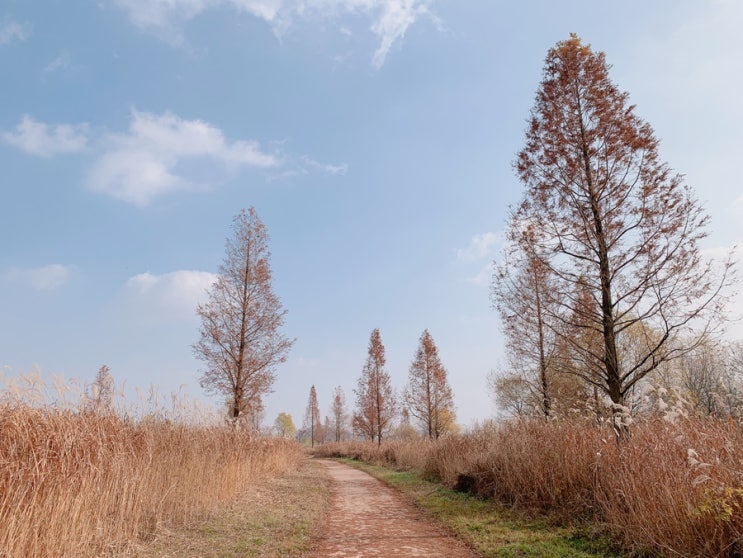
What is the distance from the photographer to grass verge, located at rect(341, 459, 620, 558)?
5.41m

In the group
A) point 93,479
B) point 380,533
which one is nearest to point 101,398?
point 93,479

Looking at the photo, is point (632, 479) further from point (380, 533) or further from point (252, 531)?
point (252, 531)

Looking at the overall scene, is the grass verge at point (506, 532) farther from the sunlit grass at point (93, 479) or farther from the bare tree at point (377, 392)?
the bare tree at point (377, 392)

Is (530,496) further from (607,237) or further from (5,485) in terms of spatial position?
(5,485)

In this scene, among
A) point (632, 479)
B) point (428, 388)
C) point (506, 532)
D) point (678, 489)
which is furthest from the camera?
point (428, 388)

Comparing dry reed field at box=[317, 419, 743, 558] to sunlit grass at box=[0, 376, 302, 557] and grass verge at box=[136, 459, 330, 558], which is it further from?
sunlit grass at box=[0, 376, 302, 557]

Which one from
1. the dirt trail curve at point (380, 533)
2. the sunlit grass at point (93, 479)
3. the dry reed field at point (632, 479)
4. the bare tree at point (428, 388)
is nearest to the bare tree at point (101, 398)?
the sunlit grass at point (93, 479)

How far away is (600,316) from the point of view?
286 inches

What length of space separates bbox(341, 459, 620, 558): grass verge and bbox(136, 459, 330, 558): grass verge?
253 centimetres

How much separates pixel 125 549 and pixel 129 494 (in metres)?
0.74

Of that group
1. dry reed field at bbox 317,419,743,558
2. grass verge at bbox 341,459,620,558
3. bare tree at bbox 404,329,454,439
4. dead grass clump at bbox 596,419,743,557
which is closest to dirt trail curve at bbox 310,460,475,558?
grass verge at bbox 341,459,620,558

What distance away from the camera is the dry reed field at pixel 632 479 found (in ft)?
13.8

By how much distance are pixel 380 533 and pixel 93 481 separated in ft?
14.8

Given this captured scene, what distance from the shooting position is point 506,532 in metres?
6.52
